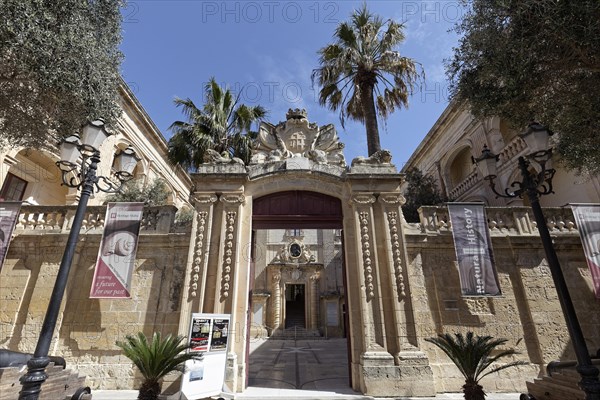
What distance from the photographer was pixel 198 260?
742 centimetres

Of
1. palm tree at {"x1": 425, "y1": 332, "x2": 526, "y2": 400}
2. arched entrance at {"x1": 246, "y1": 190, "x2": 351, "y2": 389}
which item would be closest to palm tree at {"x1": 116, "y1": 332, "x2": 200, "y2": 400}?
palm tree at {"x1": 425, "y1": 332, "x2": 526, "y2": 400}

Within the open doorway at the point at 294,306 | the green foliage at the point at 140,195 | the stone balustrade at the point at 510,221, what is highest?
the green foliage at the point at 140,195

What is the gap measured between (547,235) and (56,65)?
434 inches

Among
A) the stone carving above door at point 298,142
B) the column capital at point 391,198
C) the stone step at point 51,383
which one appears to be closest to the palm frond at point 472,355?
the column capital at point 391,198

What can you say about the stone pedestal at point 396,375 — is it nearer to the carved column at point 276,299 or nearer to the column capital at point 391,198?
the column capital at point 391,198

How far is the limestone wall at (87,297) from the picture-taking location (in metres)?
7.05

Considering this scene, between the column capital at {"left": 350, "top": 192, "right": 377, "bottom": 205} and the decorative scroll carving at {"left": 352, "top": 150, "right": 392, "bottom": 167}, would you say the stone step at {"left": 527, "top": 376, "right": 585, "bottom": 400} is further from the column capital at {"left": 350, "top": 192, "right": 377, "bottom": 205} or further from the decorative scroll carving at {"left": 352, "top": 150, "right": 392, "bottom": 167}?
the decorative scroll carving at {"left": 352, "top": 150, "right": 392, "bottom": 167}

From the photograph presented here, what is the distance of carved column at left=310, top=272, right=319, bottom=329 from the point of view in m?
21.2

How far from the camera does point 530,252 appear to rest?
26.0 feet

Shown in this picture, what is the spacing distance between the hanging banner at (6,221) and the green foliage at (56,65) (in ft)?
6.05

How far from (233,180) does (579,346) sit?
24.7 ft

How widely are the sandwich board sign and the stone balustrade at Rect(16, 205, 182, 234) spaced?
290 centimetres

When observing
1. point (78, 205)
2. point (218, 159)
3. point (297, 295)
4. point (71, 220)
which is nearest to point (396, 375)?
point (218, 159)

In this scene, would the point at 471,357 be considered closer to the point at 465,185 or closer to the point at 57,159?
the point at 465,185
